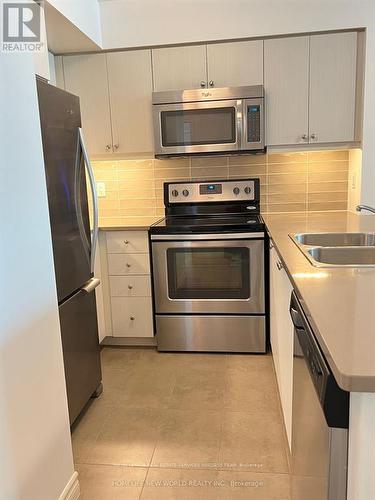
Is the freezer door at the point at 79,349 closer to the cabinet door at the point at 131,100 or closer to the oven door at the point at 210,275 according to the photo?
the oven door at the point at 210,275

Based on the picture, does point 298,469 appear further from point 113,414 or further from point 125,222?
point 125,222

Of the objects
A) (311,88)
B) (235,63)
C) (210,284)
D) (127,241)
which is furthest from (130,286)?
(311,88)

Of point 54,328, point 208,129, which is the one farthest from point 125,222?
point 54,328

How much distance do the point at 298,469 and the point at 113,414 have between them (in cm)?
121

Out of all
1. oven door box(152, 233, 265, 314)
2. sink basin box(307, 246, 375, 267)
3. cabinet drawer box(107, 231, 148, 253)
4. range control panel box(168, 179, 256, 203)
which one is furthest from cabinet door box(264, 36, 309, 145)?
sink basin box(307, 246, 375, 267)

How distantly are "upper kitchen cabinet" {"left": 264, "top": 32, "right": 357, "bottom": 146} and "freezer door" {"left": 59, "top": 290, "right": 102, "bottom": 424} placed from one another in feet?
5.53

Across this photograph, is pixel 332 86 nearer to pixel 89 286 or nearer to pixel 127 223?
pixel 127 223

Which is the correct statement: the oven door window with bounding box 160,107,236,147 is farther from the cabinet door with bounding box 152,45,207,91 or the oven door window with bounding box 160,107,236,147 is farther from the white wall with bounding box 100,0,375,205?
the white wall with bounding box 100,0,375,205

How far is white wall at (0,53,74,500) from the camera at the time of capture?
123 centimetres

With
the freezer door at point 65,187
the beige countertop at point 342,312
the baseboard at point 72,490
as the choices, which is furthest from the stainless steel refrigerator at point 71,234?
the beige countertop at point 342,312

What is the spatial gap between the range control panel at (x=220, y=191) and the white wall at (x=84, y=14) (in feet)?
3.85

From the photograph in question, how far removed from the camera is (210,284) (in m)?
2.81

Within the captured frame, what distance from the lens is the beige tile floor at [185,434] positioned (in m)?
1.69

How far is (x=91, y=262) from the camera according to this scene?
2162 mm
